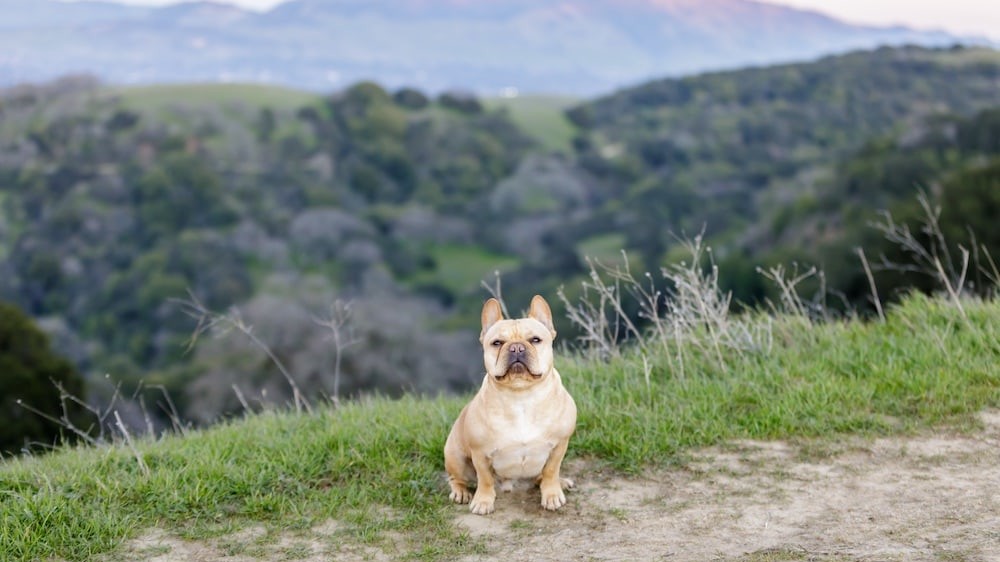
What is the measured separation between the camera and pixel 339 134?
3826 inches

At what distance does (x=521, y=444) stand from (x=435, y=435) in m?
1.15

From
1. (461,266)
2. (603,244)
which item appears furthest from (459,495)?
(461,266)

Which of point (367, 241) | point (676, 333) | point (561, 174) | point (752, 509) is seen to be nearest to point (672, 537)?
point (752, 509)

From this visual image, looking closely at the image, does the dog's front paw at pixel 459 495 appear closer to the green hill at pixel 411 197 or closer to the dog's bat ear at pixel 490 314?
the dog's bat ear at pixel 490 314

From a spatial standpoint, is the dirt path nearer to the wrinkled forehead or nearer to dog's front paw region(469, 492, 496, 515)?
dog's front paw region(469, 492, 496, 515)

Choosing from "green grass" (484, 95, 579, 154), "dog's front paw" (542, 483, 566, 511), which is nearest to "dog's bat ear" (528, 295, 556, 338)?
"dog's front paw" (542, 483, 566, 511)

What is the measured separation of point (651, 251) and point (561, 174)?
93.6 ft

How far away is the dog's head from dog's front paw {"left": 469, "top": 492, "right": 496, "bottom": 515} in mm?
692

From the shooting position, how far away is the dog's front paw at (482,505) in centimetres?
454

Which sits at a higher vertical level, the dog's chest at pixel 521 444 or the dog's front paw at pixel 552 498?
the dog's chest at pixel 521 444

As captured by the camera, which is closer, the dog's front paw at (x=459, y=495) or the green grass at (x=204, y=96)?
the dog's front paw at (x=459, y=495)

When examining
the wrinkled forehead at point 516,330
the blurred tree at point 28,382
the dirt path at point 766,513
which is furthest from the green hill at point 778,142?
the wrinkled forehead at point 516,330

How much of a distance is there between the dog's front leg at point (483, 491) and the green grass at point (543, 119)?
99.4 meters

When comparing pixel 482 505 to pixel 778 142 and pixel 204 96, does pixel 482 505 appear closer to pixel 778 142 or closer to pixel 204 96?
pixel 778 142
